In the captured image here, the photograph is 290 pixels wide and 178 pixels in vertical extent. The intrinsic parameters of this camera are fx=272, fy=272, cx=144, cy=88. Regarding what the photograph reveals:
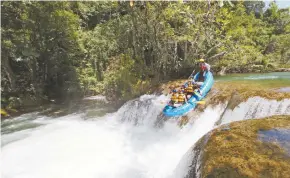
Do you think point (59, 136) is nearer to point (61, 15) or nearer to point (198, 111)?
point (198, 111)

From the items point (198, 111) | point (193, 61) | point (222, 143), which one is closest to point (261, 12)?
point (193, 61)

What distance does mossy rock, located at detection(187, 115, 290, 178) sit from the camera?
337 centimetres

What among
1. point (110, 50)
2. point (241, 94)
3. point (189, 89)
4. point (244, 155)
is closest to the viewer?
point (244, 155)

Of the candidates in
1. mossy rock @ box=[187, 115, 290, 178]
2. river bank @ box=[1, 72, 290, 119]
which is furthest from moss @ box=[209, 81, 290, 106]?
mossy rock @ box=[187, 115, 290, 178]

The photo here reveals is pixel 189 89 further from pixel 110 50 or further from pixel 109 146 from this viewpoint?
pixel 110 50

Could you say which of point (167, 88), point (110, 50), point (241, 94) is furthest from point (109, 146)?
point (110, 50)

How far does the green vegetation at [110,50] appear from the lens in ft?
39.1

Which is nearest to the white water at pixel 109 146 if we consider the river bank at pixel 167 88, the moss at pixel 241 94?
the moss at pixel 241 94

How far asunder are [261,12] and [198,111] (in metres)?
23.9

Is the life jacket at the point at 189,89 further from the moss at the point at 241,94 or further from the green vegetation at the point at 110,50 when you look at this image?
the green vegetation at the point at 110,50

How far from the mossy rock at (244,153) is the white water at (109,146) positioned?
86 cm

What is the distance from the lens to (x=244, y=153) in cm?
375

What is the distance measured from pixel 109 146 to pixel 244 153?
4836mm

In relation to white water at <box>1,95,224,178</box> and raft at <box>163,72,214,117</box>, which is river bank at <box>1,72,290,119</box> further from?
white water at <box>1,95,224,178</box>
